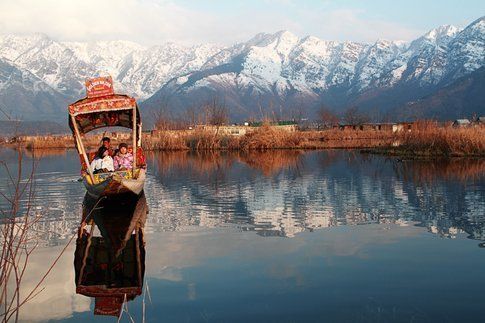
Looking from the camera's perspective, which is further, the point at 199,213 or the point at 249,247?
the point at 199,213

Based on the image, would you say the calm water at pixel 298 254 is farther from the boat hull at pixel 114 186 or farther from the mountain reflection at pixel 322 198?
the boat hull at pixel 114 186

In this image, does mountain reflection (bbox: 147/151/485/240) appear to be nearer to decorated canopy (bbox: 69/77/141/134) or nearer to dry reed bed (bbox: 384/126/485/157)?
decorated canopy (bbox: 69/77/141/134)

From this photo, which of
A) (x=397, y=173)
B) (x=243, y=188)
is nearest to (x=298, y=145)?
(x=397, y=173)

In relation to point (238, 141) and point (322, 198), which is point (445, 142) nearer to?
Result: point (322, 198)

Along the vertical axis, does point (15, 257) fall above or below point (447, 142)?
above

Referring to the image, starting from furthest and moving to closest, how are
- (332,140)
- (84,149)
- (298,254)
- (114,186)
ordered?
(332,140)
(84,149)
(114,186)
(298,254)

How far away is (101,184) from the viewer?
72.9 feet

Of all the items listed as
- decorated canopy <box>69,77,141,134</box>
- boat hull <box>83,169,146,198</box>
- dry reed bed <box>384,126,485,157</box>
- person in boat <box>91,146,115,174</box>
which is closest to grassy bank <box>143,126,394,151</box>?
dry reed bed <box>384,126,485,157</box>

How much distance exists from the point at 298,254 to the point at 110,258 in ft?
14.8

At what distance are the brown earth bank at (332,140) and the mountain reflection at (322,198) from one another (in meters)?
6.21

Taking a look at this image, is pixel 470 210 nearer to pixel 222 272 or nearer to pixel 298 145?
pixel 222 272

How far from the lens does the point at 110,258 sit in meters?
14.1

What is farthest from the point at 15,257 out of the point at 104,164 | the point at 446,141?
the point at 446,141

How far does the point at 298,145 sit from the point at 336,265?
202 ft
